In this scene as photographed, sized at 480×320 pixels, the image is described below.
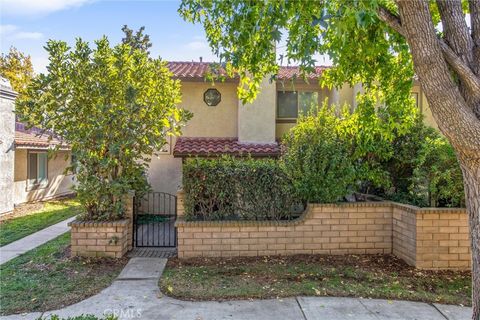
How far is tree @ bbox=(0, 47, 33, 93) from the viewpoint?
2414 cm

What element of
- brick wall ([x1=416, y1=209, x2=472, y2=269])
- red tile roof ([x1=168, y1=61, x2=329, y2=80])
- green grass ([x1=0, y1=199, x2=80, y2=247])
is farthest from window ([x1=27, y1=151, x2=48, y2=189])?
brick wall ([x1=416, y1=209, x2=472, y2=269])

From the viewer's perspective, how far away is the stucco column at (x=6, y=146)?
13172 millimetres

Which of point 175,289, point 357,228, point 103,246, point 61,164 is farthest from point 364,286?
point 61,164

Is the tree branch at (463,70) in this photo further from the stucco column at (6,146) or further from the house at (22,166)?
the stucco column at (6,146)

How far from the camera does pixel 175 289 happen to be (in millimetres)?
5688

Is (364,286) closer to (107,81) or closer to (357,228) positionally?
(357,228)

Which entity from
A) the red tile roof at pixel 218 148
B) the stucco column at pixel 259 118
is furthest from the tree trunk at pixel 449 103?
the stucco column at pixel 259 118

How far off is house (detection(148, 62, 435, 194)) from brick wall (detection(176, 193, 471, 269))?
4.96 metres

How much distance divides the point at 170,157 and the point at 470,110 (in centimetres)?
1061

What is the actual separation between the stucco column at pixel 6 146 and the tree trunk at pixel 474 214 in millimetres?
14570

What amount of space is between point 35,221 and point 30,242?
10.9 feet

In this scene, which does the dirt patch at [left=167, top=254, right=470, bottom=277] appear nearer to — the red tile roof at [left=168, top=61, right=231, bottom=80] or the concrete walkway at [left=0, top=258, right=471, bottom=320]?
the concrete walkway at [left=0, top=258, right=471, bottom=320]

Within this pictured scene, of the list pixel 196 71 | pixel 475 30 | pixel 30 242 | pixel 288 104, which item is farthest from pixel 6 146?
pixel 475 30

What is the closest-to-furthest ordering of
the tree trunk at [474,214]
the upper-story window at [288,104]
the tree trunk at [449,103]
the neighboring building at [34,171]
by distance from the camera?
the tree trunk at [449,103] → the tree trunk at [474,214] → the upper-story window at [288,104] → the neighboring building at [34,171]
